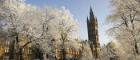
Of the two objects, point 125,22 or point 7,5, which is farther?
point 7,5

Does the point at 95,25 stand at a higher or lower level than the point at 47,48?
higher

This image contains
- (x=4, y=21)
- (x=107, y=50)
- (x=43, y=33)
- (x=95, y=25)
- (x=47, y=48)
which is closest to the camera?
(x=4, y=21)

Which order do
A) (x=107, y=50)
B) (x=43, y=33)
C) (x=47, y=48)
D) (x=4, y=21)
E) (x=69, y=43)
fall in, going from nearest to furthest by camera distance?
(x=4, y=21), (x=43, y=33), (x=47, y=48), (x=69, y=43), (x=107, y=50)

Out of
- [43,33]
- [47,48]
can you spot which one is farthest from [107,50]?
[43,33]

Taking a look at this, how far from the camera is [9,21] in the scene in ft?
139

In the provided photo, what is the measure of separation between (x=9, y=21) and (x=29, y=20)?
568 cm

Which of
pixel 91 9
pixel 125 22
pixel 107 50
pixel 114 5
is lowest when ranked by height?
pixel 107 50

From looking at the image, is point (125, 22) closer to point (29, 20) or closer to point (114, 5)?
point (114, 5)

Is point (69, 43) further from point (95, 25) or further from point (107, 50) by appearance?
point (95, 25)

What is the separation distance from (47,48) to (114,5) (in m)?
27.1

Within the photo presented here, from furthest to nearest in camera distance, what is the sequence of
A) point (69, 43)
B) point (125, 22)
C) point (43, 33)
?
point (69, 43) → point (43, 33) → point (125, 22)

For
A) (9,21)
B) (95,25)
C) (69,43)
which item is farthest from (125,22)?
(95,25)

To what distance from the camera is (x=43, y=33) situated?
166 ft

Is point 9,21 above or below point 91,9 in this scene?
below
